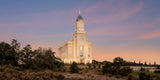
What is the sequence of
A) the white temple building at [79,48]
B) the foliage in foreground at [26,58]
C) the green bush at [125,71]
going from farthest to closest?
1. the white temple building at [79,48]
2. the foliage in foreground at [26,58]
3. the green bush at [125,71]

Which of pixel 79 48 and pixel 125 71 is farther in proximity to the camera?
pixel 79 48

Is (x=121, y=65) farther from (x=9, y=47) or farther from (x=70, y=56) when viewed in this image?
(x=70, y=56)

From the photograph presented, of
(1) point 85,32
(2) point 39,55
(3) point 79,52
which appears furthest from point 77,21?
(2) point 39,55

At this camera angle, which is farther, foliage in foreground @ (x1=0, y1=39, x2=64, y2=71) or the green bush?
foliage in foreground @ (x1=0, y1=39, x2=64, y2=71)

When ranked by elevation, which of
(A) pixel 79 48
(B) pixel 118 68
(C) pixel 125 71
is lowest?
(C) pixel 125 71

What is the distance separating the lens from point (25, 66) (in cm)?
3850

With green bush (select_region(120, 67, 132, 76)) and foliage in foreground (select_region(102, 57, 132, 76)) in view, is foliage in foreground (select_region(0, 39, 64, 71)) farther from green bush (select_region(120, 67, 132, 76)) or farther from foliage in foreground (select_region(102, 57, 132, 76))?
green bush (select_region(120, 67, 132, 76))

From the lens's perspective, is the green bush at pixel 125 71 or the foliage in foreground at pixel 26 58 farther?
the foliage in foreground at pixel 26 58

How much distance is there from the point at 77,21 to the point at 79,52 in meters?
15.6

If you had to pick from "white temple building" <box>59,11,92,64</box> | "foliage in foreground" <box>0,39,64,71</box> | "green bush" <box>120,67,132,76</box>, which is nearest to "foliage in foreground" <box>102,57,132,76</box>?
"green bush" <box>120,67,132,76</box>

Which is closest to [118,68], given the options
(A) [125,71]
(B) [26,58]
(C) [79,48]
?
(A) [125,71]

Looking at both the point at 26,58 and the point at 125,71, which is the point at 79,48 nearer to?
the point at 26,58

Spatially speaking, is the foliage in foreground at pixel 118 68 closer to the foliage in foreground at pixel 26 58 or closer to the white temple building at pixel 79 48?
the foliage in foreground at pixel 26 58

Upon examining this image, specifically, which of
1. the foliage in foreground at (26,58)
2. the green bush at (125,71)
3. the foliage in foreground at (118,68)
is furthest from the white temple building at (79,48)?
the green bush at (125,71)
